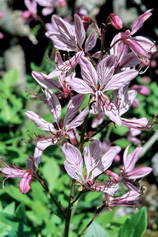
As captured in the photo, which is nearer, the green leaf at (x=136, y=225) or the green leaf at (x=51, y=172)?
the green leaf at (x=136, y=225)

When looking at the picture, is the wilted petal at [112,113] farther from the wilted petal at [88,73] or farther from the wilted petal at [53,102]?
the wilted petal at [53,102]

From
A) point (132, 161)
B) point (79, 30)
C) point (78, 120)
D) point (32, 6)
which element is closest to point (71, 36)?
point (79, 30)

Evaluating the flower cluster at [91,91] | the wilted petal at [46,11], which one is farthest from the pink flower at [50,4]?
the flower cluster at [91,91]

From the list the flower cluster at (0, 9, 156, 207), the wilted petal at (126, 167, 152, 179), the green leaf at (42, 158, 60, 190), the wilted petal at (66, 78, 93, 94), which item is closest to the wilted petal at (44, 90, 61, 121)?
the flower cluster at (0, 9, 156, 207)

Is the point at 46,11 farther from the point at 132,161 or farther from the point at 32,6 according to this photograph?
the point at 132,161

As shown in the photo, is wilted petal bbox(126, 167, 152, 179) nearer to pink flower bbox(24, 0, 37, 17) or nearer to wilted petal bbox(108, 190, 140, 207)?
wilted petal bbox(108, 190, 140, 207)

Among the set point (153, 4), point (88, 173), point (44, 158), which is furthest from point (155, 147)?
point (88, 173)
